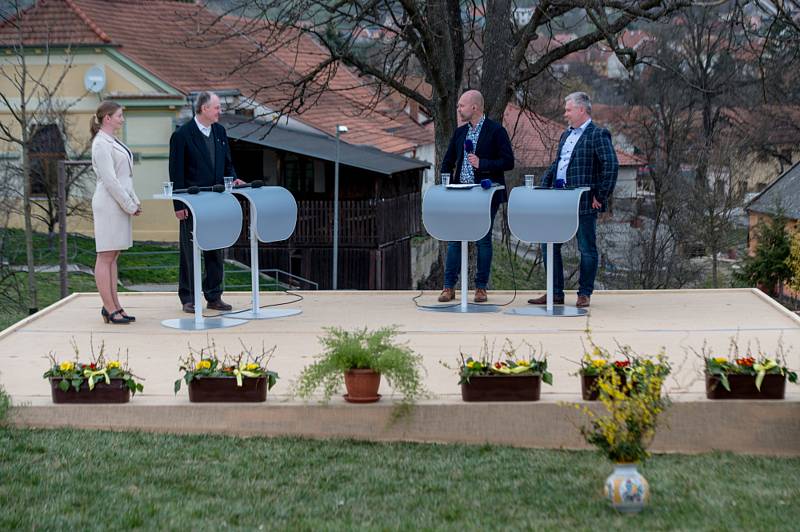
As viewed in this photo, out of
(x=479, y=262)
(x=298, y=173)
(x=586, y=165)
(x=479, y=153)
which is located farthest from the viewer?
(x=298, y=173)

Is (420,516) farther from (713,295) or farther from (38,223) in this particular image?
(38,223)

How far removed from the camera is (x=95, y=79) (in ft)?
110

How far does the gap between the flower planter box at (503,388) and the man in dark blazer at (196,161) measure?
3610 mm

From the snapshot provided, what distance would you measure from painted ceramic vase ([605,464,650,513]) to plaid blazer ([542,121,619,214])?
15.2ft

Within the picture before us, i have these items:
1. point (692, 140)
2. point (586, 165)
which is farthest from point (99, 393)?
point (692, 140)

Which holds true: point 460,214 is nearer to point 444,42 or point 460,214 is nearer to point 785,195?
point 444,42

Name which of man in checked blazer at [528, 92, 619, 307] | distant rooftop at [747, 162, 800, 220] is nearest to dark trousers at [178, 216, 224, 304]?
man in checked blazer at [528, 92, 619, 307]

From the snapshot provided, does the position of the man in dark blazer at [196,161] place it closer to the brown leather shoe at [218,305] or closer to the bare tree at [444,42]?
the brown leather shoe at [218,305]

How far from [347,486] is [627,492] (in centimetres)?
127

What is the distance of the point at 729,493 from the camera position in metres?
5.36

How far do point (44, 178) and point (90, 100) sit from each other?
306 centimetres

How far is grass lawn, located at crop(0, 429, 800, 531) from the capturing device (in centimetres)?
495

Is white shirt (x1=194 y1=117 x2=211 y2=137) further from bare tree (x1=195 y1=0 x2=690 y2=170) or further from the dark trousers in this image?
bare tree (x1=195 y1=0 x2=690 y2=170)

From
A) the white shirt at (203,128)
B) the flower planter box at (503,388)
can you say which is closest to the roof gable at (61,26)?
the white shirt at (203,128)
